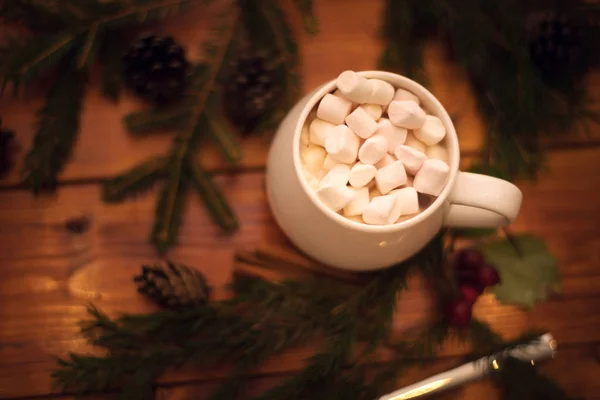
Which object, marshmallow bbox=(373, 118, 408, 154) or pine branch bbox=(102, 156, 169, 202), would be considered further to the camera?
pine branch bbox=(102, 156, 169, 202)

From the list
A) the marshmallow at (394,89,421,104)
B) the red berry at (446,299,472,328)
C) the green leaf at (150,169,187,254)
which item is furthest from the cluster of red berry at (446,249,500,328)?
the green leaf at (150,169,187,254)

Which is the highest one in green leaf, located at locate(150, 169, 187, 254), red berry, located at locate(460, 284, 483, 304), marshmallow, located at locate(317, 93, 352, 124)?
green leaf, located at locate(150, 169, 187, 254)

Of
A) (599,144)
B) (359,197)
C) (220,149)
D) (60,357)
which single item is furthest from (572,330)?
(60,357)

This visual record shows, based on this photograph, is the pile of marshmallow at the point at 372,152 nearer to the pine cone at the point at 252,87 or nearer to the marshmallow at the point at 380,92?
the marshmallow at the point at 380,92

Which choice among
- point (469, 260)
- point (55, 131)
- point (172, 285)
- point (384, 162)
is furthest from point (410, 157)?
point (55, 131)

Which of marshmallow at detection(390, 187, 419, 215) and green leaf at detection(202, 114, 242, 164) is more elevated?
green leaf at detection(202, 114, 242, 164)

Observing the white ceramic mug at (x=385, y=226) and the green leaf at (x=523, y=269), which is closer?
the white ceramic mug at (x=385, y=226)

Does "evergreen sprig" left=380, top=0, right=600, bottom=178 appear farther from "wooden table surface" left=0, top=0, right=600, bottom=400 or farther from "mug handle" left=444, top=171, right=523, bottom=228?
"mug handle" left=444, top=171, right=523, bottom=228

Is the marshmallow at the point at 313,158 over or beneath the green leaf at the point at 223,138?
beneath

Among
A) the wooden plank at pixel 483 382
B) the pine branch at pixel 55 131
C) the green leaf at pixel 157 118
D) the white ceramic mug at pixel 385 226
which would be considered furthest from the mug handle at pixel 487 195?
the pine branch at pixel 55 131
